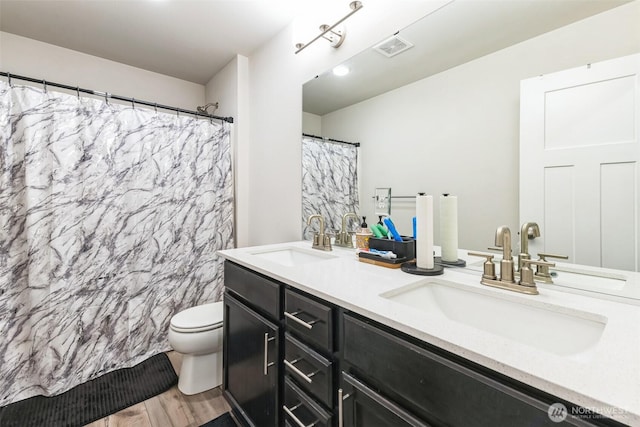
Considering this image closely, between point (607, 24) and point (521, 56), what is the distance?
0.71 ft

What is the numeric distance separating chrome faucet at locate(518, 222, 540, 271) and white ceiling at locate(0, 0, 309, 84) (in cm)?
179

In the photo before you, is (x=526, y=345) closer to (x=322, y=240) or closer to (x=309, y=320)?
(x=309, y=320)

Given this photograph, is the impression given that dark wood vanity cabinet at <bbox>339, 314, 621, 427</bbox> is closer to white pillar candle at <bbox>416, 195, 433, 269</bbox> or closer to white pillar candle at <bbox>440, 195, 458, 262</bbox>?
white pillar candle at <bbox>416, 195, 433, 269</bbox>

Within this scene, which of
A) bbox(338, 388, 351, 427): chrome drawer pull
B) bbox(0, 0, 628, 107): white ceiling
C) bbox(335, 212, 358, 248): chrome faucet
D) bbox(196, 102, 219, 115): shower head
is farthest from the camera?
bbox(196, 102, 219, 115): shower head

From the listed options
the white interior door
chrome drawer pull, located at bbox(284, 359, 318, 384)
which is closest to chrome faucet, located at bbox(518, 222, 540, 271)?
the white interior door

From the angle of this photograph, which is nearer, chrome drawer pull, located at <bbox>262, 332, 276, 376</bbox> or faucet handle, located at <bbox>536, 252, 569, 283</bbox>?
faucet handle, located at <bbox>536, 252, 569, 283</bbox>

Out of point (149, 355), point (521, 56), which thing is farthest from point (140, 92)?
point (521, 56)

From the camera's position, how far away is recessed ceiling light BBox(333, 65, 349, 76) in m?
1.62

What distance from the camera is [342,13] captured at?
159 cm

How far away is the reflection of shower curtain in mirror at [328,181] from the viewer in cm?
167

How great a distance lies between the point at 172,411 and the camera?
1.57 meters

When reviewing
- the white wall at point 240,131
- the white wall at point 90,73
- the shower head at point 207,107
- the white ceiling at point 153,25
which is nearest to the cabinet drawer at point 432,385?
the white wall at point 240,131

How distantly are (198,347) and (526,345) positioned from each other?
5.42 feet

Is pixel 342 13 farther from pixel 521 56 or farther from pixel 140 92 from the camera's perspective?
pixel 140 92
